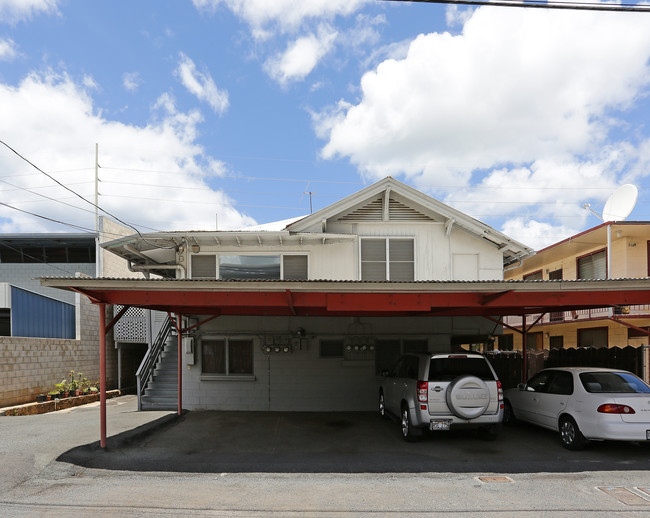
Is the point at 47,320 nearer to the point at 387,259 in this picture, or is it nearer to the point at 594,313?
the point at 387,259

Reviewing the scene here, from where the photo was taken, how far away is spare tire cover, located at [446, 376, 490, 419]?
877cm

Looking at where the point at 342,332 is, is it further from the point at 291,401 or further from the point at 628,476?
the point at 628,476

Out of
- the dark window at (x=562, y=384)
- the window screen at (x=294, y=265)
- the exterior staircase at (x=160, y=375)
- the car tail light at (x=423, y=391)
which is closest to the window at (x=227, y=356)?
the exterior staircase at (x=160, y=375)

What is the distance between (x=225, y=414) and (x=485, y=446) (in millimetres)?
6973

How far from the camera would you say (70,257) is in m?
25.5

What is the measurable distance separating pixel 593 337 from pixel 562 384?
1448cm

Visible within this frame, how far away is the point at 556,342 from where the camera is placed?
82.2 feet

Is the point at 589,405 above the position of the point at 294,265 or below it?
below

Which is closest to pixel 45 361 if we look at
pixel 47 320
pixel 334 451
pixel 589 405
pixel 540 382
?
pixel 47 320

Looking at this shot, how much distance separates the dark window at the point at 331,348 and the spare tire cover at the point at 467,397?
18.4 ft

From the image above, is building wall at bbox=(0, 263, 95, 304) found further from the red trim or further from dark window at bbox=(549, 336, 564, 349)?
dark window at bbox=(549, 336, 564, 349)

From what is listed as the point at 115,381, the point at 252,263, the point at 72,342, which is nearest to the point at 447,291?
the point at 252,263

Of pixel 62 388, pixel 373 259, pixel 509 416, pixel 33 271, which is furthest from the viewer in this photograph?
pixel 33 271

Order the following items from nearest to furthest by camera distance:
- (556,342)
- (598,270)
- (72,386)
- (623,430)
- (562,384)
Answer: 1. (623,430)
2. (562,384)
3. (72,386)
4. (598,270)
5. (556,342)
